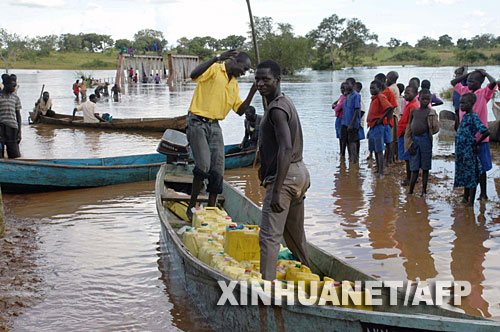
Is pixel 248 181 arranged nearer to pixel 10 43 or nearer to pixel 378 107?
pixel 378 107

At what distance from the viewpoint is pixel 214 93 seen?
5676 millimetres

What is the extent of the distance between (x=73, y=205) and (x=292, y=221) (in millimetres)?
5280

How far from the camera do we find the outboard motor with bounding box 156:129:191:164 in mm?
8242

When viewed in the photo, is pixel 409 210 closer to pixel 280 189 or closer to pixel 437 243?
pixel 437 243

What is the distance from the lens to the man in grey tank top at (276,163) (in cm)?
363

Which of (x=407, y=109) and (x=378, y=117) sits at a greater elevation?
(x=407, y=109)

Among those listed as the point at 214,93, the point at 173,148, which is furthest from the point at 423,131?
the point at 173,148

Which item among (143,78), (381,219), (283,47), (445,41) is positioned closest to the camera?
(381,219)

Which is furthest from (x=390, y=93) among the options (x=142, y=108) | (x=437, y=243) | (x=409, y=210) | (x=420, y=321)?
(x=142, y=108)

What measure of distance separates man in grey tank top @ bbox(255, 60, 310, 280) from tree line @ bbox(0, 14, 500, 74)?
56722 mm

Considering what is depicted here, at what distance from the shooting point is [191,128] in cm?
571

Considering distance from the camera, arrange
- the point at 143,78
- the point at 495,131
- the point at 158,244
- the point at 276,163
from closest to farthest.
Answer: the point at 276,163
the point at 158,244
the point at 495,131
the point at 143,78

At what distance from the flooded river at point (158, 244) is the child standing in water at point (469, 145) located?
467 millimetres

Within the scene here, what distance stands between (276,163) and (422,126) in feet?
13.4
